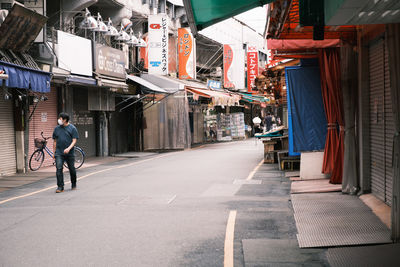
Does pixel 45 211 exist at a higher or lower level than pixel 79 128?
lower

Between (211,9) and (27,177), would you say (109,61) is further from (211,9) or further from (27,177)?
(211,9)

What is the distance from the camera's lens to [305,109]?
1361cm

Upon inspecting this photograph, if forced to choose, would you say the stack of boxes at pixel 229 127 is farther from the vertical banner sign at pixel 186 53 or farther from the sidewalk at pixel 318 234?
the sidewalk at pixel 318 234

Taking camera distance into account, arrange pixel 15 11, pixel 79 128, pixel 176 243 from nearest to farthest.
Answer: pixel 176 243 → pixel 15 11 → pixel 79 128

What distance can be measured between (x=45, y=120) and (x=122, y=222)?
12.6 m

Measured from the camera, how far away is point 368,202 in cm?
900

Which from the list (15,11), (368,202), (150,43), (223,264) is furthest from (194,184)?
(150,43)

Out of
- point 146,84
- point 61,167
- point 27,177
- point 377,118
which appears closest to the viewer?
point 377,118

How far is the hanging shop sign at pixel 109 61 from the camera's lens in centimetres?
2156

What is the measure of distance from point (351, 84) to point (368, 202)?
2394 mm

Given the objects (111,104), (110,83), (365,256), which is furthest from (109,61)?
(365,256)

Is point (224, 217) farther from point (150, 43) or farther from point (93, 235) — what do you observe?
point (150, 43)

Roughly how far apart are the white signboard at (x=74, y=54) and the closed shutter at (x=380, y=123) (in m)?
12.6

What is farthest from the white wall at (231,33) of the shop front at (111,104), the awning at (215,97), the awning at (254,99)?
the shop front at (111,104)
